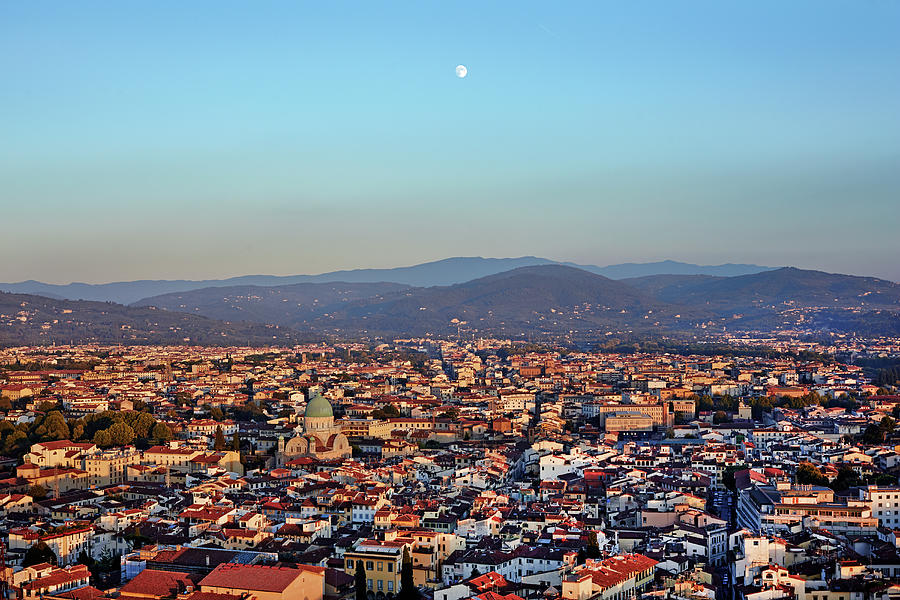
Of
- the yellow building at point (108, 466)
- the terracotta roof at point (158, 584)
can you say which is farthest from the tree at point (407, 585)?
the yellow building at point (108, 466)

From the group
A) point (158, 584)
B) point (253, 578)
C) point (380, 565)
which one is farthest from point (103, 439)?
point (253, 578)

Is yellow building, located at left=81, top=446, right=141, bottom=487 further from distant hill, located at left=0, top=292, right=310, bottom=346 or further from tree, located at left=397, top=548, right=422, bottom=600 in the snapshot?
distant hill, located at left=0, top=292, right=310, bottom=346

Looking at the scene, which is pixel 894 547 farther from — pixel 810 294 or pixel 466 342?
pixel 810 294

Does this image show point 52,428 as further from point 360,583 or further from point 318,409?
point 360,583

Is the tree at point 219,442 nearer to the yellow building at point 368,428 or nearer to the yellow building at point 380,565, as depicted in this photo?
the yellow building at point 368,428

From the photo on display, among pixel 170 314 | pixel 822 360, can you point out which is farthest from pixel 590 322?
pixel 822 360
